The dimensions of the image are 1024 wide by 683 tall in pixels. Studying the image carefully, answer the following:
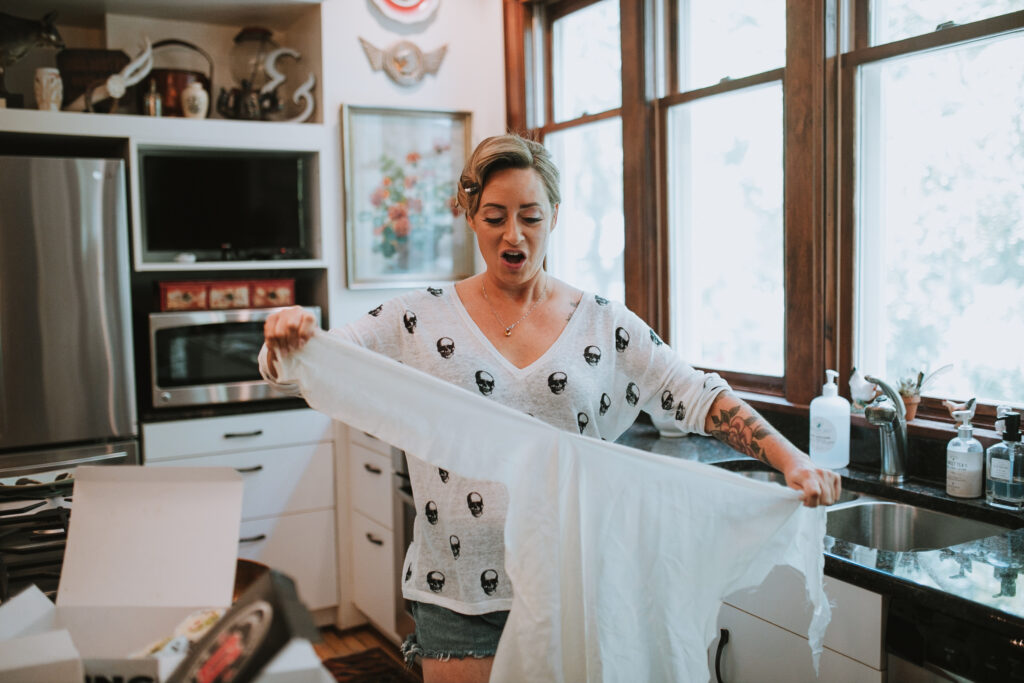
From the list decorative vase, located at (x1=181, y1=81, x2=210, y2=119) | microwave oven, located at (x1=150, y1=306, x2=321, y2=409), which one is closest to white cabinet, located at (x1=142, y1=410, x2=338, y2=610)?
microwave oven, located at (x1=150, y1=306, x2=321, y2=409)

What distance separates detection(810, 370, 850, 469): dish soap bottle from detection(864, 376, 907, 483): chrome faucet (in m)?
0.12

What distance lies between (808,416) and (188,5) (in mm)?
2851

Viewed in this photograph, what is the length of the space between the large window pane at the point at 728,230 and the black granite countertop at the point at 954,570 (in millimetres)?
834

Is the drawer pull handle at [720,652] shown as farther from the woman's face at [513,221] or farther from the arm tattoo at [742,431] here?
the woman's face at [513,221]

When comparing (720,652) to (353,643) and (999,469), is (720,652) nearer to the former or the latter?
(999,469)

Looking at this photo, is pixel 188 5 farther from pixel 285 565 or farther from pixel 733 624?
pixel 733 624

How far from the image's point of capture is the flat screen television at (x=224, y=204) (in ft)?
11.2

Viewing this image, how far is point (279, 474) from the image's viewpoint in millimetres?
3473

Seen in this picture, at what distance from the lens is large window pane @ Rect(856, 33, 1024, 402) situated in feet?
7.13

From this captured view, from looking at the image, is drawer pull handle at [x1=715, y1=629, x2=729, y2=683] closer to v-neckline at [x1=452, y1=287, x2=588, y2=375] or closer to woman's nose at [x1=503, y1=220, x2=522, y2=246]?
v-neckline at [x1=452, y1=287, x2=588, y2=375]

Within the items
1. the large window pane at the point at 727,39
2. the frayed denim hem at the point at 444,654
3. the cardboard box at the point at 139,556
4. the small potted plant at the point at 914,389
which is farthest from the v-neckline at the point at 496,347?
the large window pane at the point at 727,39

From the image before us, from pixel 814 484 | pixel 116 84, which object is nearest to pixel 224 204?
pixel 116 84

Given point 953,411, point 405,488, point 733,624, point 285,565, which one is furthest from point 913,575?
point 285,565

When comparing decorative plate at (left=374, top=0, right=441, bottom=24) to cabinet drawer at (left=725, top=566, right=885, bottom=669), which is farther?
decorative plate at (left=374, top=0, right=441, bottom=24)
